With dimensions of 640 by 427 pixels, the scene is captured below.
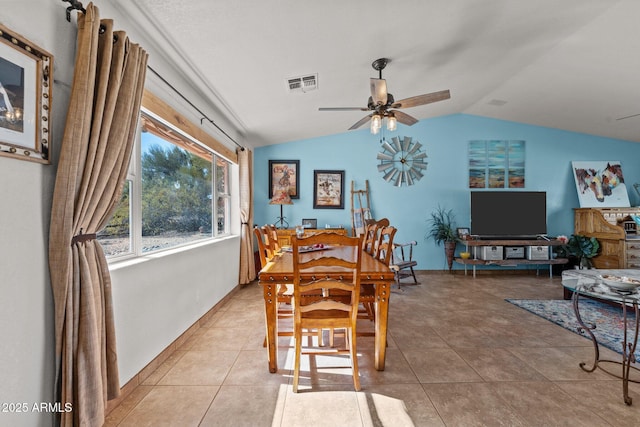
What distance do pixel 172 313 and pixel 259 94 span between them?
2429mm

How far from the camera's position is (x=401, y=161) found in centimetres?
541

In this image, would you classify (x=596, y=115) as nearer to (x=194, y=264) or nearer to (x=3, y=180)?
(x=194, y=264)

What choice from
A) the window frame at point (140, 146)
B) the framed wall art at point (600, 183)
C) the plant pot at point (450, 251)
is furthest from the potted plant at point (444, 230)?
the window frame at point (140, 146)

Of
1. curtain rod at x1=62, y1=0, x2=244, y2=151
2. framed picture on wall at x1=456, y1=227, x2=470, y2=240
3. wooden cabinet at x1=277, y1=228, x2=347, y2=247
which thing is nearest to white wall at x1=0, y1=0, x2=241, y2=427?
curtain rod at x1=62, y1=0, x2=244, y2=151

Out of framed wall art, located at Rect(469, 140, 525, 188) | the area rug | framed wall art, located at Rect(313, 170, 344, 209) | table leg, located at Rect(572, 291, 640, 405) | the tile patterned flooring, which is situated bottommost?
the tile patterned flooring

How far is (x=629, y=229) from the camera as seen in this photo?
4.97m

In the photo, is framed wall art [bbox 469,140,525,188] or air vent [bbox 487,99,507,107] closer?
air vent [bbox 487,99,507,107]

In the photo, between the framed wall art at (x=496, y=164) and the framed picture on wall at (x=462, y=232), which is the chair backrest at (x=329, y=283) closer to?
the framed picture on wall at (x=462, y=232)

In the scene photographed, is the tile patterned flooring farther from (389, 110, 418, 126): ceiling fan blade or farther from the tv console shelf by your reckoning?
(389, 110, 418, 126): ceiling fan blade

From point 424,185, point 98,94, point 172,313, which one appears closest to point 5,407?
point 172,313

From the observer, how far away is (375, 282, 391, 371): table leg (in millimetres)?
1958

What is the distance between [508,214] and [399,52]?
3.90 meters

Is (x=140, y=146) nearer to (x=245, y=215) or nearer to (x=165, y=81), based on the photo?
(x=165, y=81)

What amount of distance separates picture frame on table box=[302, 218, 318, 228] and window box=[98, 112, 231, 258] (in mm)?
1752
